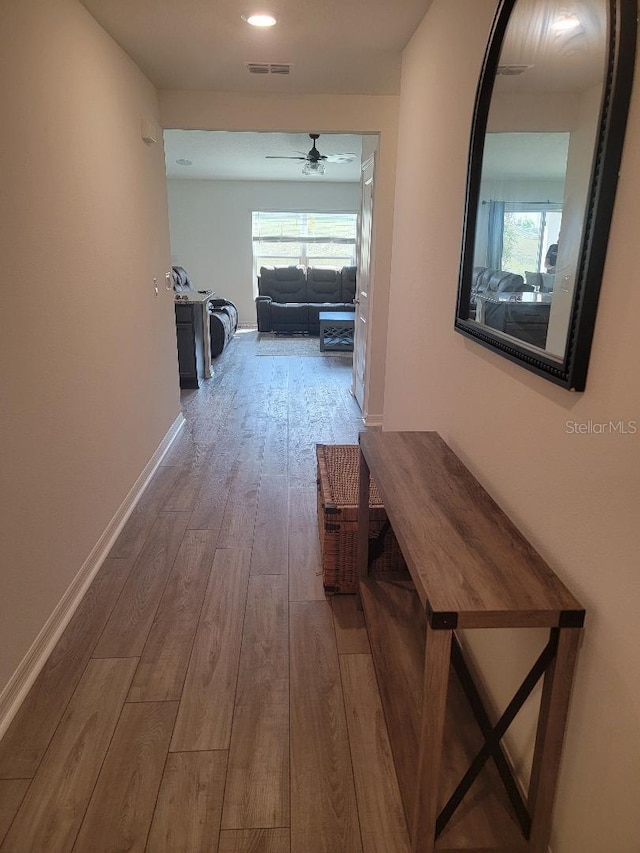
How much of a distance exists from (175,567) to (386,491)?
1.33m

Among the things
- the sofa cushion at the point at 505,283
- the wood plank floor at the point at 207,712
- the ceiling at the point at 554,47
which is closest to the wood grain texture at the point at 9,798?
the wood plank floor at the point at 207,712

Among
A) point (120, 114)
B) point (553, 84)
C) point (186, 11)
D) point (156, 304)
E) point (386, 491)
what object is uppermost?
point (186, 11)

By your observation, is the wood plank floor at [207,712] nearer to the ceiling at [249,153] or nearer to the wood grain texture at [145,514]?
the wood grain texture at [145,514]

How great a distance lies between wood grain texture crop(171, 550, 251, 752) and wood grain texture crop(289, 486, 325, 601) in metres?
0.22

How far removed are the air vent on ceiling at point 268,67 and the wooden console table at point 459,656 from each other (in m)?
2.34

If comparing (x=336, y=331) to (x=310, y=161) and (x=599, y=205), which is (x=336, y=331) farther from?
(x=599, y=205)

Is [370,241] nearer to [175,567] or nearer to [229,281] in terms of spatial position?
[175,567]

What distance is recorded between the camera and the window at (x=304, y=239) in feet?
30.5

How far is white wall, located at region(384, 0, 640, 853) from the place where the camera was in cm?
96

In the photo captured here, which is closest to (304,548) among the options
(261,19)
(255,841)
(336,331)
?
(255,841)

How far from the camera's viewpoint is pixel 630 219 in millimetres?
947

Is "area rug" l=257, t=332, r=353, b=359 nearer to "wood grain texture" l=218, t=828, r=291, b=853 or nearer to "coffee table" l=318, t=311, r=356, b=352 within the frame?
"coffee table" l=318, t=311, r=356, b=352

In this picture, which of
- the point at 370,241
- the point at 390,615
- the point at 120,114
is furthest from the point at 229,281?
the point at 390,615

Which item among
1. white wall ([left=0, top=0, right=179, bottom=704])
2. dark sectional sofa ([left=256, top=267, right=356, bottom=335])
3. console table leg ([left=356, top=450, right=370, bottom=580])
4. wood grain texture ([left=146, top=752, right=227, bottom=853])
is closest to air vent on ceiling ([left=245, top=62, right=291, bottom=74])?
white wall ([left=0, top=0, right=179, bottom=704])
